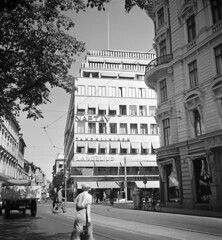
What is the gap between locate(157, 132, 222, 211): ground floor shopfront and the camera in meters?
20.6

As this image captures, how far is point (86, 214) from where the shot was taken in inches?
273

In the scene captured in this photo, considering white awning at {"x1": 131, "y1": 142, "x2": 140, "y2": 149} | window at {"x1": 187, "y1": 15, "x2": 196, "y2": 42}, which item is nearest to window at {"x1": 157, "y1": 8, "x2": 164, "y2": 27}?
window at {"x1": 187, "y1": 15, "x2": 196, "y2": 42}

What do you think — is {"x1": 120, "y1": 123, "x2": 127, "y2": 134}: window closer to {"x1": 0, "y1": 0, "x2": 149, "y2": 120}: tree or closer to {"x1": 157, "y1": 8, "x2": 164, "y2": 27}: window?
{"x1": 157, "y1": 8, "x2": 164, "y2": 27}: window

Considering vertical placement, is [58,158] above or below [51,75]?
above

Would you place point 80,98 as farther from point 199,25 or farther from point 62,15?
point 62,15

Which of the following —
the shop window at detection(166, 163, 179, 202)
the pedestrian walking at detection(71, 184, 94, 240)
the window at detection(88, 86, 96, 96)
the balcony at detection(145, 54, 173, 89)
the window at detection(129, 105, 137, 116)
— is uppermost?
the window at detection(88, 86, 96, 96)

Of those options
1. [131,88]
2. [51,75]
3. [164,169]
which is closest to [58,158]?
[131,88]

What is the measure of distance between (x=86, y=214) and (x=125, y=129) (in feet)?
163

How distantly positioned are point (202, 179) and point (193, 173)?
0.95m

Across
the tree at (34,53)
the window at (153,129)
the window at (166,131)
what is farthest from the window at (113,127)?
the tree at (34,53)

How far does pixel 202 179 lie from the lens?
74.2 ft

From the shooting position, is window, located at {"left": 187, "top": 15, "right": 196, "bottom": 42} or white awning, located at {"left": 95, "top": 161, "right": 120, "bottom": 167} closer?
window, located at {"left": 187, "top": 15, "right": 196, "bottom": 42}

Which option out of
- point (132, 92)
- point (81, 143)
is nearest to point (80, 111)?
point (81, 143)

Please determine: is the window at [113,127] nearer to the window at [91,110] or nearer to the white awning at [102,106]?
the white awning at [102,106]
